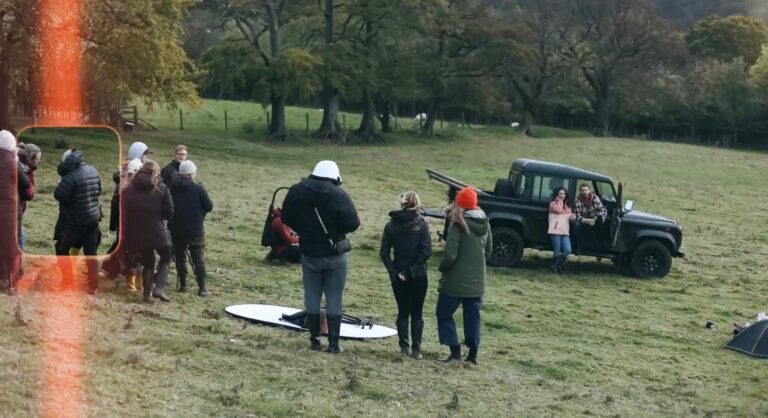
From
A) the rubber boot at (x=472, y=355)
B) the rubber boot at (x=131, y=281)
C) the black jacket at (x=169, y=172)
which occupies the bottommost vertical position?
the rubber boot at (x=472, y=355)

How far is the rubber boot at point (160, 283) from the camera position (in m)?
12.2

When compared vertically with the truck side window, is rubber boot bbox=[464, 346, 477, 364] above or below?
below

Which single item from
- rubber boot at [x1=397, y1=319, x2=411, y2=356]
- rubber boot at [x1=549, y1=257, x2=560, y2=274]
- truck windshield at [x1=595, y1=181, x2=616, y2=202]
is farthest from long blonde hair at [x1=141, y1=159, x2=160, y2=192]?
truck windshield at [x1=595, y1=181, x2=616, y2=202]

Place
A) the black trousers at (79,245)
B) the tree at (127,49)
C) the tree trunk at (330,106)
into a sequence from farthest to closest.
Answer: the tree trunk at (330,106) → the tree at (127,49) → the black trousers at (79,245)

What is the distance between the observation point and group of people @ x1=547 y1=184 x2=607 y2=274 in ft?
59.7

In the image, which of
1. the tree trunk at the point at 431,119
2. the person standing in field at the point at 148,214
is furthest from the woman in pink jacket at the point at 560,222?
the tree trunk at the point at 431,119

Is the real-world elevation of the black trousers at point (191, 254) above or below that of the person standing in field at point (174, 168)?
below

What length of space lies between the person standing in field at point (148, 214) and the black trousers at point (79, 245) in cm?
42

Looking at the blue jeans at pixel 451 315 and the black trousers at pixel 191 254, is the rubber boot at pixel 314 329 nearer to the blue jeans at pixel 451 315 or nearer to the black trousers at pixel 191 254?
the blue jeans at pixel 451 315

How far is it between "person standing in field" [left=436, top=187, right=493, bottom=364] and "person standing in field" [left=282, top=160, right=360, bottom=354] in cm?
108

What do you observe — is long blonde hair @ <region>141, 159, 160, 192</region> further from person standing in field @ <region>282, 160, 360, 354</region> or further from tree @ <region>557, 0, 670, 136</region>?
tree @ <region>557, 0, 670, 136</region>

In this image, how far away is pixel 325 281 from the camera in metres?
10.6

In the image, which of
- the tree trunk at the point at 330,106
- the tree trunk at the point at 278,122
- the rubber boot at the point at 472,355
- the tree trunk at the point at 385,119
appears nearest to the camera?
the rubber boot at the point at 472,355

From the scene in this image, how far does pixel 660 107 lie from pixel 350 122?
25625 mm
